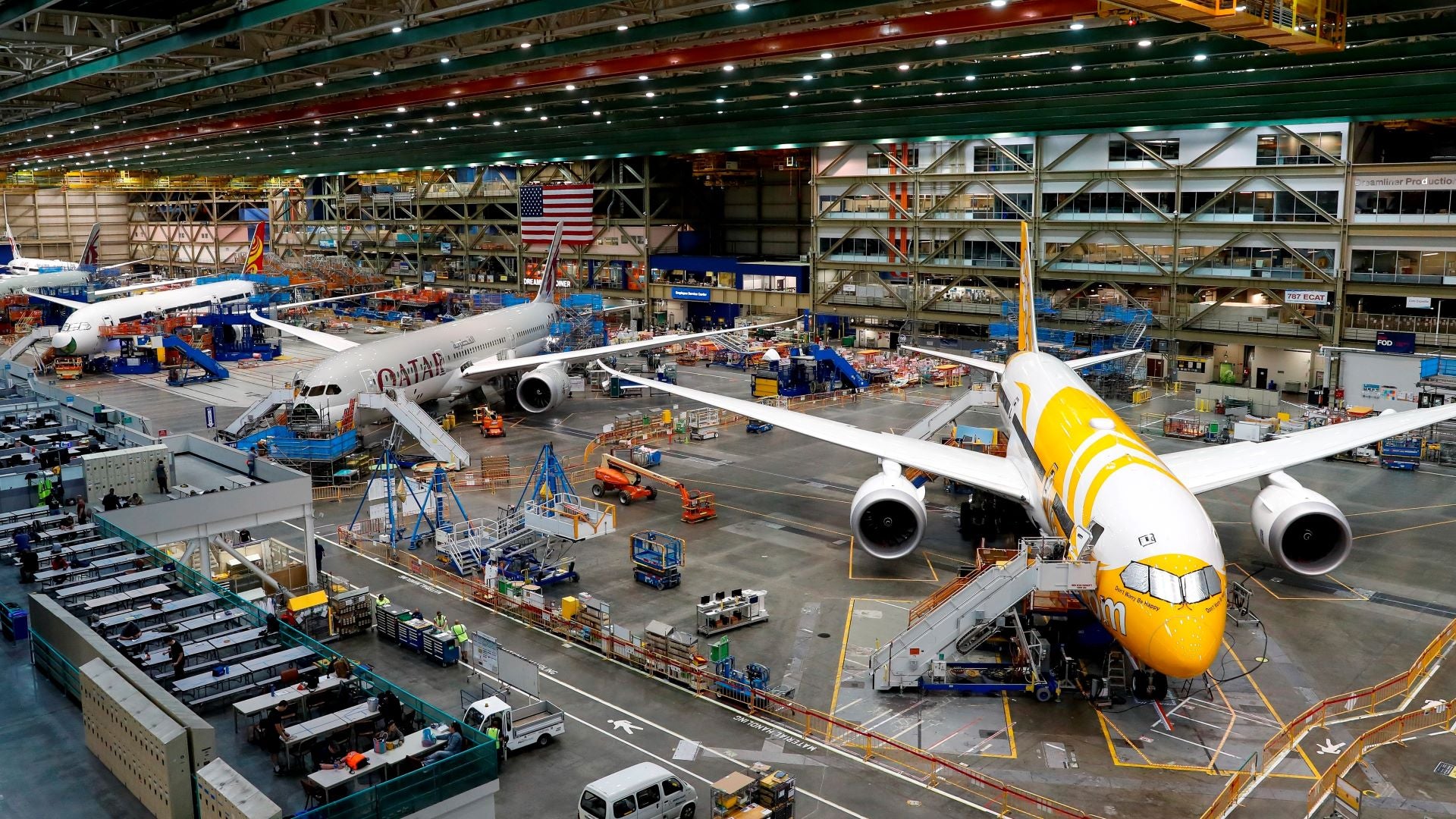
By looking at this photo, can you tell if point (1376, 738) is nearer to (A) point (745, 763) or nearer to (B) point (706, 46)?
(A) point (745, 763)

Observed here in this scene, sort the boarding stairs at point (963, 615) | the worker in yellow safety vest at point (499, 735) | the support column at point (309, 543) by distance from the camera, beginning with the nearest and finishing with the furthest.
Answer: the worker in yellow safety vest at point (499, 735)
the boarding stairs at point (963, 615)
the support column at point (309, 543)

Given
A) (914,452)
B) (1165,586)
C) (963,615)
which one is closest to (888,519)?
(914,452)

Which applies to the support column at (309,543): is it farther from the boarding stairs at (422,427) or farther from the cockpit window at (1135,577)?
the cockpit window at (1135,577)

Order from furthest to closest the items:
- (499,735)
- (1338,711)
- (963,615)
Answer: (963,615) < (1338,711) < (499,735)

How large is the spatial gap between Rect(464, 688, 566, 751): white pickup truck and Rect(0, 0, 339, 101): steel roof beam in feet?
53.6

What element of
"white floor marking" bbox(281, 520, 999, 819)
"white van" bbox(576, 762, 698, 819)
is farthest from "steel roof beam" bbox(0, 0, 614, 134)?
"white van" bbox(576, 762, 698, 819)

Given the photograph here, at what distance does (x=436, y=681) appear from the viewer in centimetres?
2647

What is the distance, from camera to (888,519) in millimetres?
32062

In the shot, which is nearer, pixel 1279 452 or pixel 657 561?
pixel 657 561

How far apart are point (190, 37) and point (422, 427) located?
2054 cm

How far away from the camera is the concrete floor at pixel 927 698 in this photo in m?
21.6

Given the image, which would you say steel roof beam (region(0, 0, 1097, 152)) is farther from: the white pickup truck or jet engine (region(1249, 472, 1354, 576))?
the white pickup truck

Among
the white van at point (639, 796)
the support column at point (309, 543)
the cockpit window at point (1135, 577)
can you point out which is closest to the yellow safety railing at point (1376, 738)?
the cockpit window at point (1135, 577)

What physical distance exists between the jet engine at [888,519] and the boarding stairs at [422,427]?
2031 centimetres
